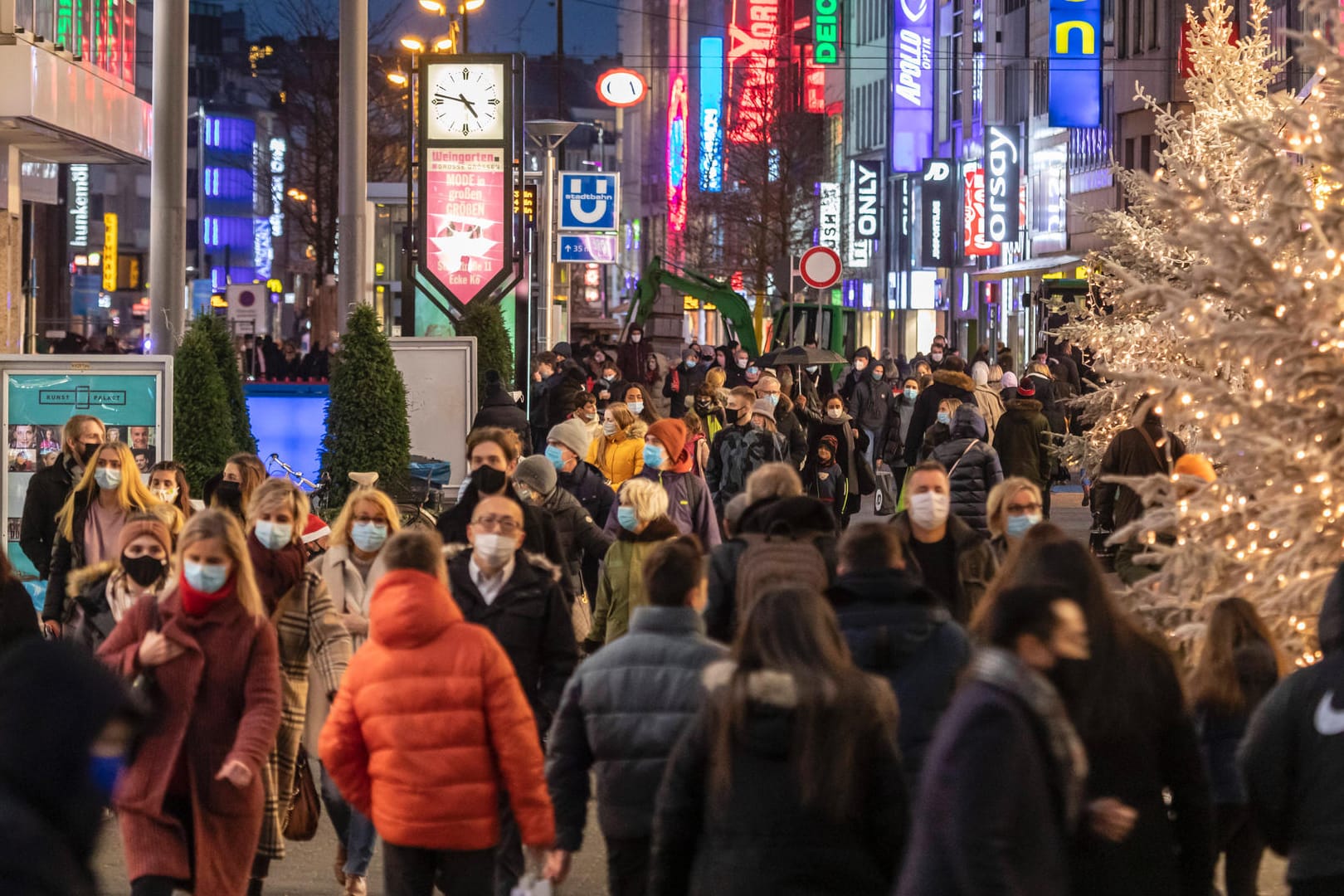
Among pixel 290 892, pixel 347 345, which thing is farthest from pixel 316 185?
pixel 290 892

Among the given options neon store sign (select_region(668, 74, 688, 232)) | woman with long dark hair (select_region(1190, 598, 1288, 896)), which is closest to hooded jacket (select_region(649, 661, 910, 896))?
woman with long dark hair (select_region(1190, 598, 1288, 896))

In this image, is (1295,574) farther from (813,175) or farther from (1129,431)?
(813,175)

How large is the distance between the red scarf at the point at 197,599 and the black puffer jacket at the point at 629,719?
1.39 meters

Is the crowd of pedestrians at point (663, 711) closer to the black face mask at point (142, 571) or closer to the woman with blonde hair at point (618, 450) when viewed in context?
the black face mask at point (142, 571)

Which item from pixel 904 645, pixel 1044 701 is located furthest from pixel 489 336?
pixel 1044 701

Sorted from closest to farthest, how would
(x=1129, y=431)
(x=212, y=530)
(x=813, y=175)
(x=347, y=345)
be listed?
(x=212, y=530), (x=1129, y=431), (x=347, y=345), (x=813, y=175)

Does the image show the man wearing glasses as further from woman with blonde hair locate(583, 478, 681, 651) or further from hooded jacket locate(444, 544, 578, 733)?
woman with blonde hair locate(583, 478, 681, 651)

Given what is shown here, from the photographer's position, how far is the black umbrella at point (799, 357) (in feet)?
94.4

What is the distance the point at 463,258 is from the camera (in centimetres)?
2252

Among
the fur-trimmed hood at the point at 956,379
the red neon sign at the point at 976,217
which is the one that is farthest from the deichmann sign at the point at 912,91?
the fur-trimmed hood at the point at 956,379

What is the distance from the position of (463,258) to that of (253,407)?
2.64 meters

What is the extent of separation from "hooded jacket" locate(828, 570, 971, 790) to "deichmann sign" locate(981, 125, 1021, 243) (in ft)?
184

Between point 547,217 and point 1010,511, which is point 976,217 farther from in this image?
point 1010,511

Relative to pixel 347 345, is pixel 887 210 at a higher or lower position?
higher
